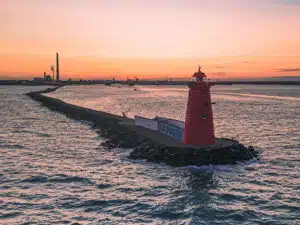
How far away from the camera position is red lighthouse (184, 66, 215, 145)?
21.3 m

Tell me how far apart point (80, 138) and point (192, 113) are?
44.4ft

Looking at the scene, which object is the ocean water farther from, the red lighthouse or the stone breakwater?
the red lighthouse

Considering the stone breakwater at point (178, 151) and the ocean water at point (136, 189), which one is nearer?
the ocean water at point (136, 189)

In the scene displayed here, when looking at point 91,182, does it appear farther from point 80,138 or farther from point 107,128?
point 107,128

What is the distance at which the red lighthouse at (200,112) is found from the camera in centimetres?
2131

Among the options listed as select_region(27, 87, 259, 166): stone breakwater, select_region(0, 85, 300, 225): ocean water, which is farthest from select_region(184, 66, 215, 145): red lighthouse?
select_region(0, 85, 300, 225): ocean water

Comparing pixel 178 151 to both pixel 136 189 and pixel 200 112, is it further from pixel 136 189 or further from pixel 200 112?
pixel 136 189

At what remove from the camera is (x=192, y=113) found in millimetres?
21406

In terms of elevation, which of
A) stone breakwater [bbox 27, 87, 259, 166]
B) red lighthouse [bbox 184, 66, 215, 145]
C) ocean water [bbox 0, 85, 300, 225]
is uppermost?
red lighthouse [bbox 184, 66, 215, 145]

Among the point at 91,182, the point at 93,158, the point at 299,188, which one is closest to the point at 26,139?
the point at 93,158

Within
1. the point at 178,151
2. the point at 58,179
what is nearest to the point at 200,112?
the point at 178,151

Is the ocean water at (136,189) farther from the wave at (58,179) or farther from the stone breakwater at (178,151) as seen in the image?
the stone breakwater at (178,151)

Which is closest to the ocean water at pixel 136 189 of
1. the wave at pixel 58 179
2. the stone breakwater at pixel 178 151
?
the wave at pixel 58 179

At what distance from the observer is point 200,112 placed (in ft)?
70.0
